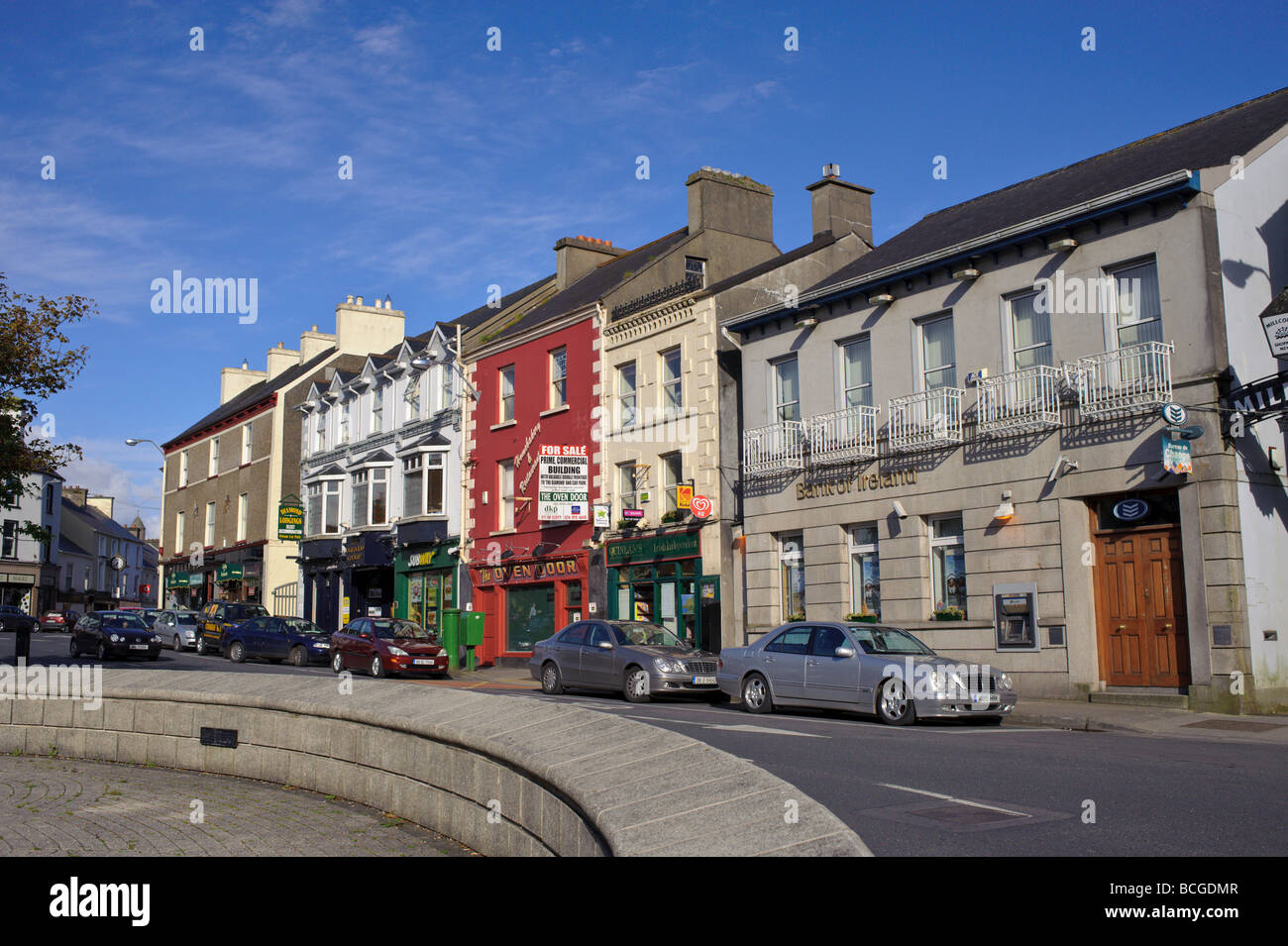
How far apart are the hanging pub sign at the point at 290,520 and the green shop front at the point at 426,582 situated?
24.9ft

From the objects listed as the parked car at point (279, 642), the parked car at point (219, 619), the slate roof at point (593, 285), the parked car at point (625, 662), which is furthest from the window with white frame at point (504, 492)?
the parked car at point (625, 662)

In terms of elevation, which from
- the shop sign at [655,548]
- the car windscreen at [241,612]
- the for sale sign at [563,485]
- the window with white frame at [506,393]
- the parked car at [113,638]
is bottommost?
A: the parked car at [113,638]

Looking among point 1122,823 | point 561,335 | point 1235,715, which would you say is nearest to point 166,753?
point 1122,823

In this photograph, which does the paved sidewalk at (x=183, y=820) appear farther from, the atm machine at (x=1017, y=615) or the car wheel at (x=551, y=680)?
the atm machine at (x=1017, y=615)

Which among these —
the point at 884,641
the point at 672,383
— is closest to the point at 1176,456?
the point at 884,641

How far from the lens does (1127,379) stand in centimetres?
1784

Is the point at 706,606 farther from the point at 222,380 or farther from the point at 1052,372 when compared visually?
the point at 222,380

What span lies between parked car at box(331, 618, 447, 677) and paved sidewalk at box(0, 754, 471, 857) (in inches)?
639

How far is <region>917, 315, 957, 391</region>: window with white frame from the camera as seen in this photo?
70.0 feet

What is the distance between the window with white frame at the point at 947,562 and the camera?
20.7 metres

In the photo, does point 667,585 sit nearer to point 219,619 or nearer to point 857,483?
point 857,483

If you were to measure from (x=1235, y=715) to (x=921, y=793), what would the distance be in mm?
9798

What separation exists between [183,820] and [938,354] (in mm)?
16880

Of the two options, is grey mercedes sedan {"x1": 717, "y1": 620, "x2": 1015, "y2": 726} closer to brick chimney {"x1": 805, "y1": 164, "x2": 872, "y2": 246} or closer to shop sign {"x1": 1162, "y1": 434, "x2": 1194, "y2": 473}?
shop sign {"x1": 1162, "y1": 434, "x2": 1194, "y2": 473}
